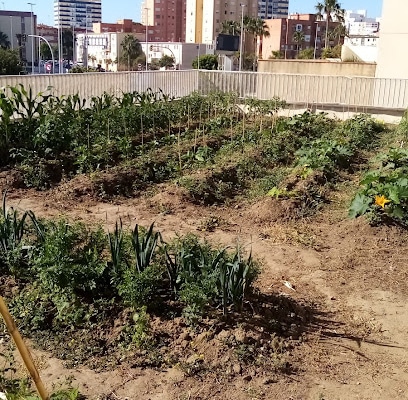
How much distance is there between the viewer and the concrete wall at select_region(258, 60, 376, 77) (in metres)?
20.5

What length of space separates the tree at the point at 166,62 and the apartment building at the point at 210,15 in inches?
1275

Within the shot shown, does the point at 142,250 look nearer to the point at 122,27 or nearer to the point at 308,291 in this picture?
the point at 308,291

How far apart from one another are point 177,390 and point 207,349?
466mm

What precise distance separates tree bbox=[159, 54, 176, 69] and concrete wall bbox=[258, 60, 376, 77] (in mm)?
54898

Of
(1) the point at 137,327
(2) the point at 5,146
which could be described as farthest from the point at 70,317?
(2) the point at 5,146

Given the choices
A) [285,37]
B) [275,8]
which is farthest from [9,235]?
[275,8]

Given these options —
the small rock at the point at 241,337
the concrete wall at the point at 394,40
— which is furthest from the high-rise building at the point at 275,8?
the small rock at the point at 241,337

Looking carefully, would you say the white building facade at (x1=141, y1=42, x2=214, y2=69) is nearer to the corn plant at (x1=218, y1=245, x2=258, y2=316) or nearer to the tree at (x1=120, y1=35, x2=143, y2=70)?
the tree at (x1=120, y1=35, x2=143, y2=70)

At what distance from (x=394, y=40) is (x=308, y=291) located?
15.4 meters

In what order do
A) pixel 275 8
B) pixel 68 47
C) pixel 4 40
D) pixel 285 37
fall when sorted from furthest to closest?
pixel 275 8 < pixel 68 47 < pixel 4 40 < pixel 285 37

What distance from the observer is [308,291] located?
207 inches

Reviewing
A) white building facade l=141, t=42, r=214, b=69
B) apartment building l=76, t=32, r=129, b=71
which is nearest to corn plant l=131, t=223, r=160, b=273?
white building facade l=141, t=42, r=214, b=69

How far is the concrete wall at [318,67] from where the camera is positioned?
20484mm

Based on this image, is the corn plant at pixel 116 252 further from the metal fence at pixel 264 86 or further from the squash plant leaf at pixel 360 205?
the metal fence at pixel 264 86
